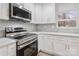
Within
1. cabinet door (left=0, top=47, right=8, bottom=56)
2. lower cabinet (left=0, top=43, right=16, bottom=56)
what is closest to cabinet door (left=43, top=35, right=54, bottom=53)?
lower cabinet (left=0, top=43, right=16, bottom=56)

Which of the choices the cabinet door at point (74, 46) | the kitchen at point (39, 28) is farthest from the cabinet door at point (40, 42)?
the cabinet door at point (74, 46)

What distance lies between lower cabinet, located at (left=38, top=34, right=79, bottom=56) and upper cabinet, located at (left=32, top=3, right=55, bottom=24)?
59 centimetres


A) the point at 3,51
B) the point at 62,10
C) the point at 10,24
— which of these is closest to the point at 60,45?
the point at 62,10

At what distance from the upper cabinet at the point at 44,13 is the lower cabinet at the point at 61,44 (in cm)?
59

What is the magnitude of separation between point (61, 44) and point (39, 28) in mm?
1188

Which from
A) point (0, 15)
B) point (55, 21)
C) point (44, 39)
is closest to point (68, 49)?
point (44, 39)

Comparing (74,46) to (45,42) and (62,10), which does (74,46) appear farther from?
(62,10)

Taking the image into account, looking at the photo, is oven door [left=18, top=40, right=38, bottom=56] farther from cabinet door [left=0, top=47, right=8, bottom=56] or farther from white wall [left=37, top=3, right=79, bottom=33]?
white wall [left=37, top=3, right=79, bottom=33]

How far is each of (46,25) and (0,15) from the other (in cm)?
203

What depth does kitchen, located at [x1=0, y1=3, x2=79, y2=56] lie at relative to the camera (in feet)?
5.82

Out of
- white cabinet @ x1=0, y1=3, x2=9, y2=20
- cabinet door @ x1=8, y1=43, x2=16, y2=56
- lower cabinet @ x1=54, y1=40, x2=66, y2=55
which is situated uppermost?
white cabinet @ x1=0, y1=3, x2=9, y2=20

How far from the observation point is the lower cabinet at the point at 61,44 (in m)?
2.33

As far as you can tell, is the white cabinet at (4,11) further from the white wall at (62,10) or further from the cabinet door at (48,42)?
the white wall at (62,10)

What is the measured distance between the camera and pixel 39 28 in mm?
3578
